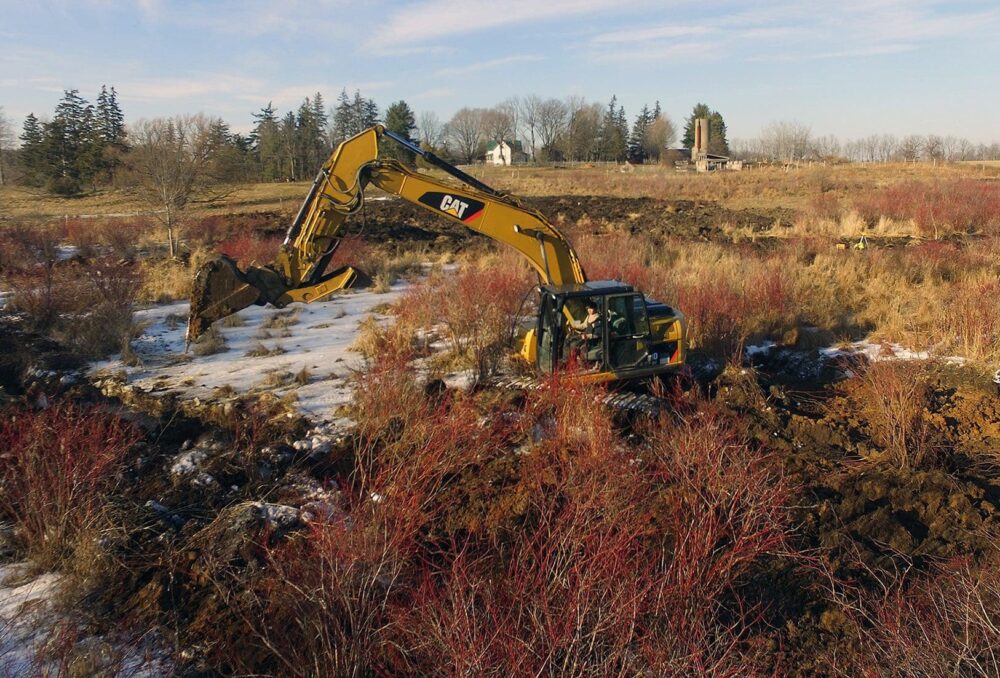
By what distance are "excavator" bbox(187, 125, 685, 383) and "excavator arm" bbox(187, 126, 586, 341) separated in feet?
0.04

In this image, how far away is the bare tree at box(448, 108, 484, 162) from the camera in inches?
3629

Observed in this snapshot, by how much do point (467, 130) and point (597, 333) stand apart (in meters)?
90.2

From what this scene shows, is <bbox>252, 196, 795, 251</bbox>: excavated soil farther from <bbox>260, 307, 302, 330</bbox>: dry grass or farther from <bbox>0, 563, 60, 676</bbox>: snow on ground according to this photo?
<bbox>0, 563, 60, 676</bbox>: snow on ground

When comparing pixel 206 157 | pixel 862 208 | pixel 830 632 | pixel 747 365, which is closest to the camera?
pixel 830 632

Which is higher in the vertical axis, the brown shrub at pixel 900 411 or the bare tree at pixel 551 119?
the bare tree at pixel 551 119

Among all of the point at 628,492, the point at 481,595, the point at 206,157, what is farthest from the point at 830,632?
the point at 206,157

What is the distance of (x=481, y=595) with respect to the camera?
4.43 m

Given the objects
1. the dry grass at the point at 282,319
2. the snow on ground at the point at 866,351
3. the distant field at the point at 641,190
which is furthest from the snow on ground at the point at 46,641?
the distant field at the point at 641,190

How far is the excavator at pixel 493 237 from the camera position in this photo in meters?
8.04

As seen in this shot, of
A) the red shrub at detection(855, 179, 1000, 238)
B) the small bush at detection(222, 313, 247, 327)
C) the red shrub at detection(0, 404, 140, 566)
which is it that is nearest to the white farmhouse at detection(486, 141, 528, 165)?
the red shrub at detection(855, 179, 1000, 238)

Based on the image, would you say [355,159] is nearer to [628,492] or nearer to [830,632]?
[628,492]

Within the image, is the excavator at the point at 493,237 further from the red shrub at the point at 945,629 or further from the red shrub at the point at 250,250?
the red shrub at the point at 250,250

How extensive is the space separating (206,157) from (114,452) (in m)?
16.2

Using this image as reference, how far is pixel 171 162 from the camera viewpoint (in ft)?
63.5
